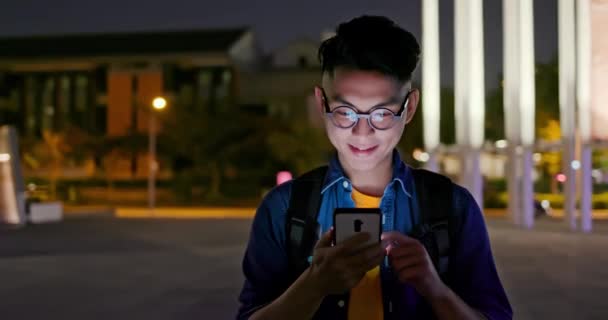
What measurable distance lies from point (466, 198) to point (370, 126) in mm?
342

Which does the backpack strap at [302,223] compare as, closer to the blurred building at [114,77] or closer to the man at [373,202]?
the man at [373,202]

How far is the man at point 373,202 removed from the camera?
1.75 m

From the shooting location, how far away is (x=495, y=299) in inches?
70.6

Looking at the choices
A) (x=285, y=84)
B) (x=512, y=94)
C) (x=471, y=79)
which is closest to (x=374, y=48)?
(x=512, y=94)

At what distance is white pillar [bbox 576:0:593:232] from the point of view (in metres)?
17.6

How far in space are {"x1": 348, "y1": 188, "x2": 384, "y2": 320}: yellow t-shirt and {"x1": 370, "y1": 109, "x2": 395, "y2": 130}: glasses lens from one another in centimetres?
38

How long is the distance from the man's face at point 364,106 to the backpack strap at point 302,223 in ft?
0.48

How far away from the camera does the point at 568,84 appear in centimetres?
1823

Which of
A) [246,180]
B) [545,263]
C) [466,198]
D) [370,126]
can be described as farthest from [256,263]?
[246,180]

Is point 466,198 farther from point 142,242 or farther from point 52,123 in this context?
point 52,123

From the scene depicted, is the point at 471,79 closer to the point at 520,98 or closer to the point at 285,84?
the point at 520,98

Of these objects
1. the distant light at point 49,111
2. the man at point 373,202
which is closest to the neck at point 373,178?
the man at point 373,202

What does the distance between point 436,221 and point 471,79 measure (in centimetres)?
2113

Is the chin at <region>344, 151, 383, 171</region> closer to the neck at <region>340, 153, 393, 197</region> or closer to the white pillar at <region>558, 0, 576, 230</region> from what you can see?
the neck at <region>340, 153, 393, 197</region>
